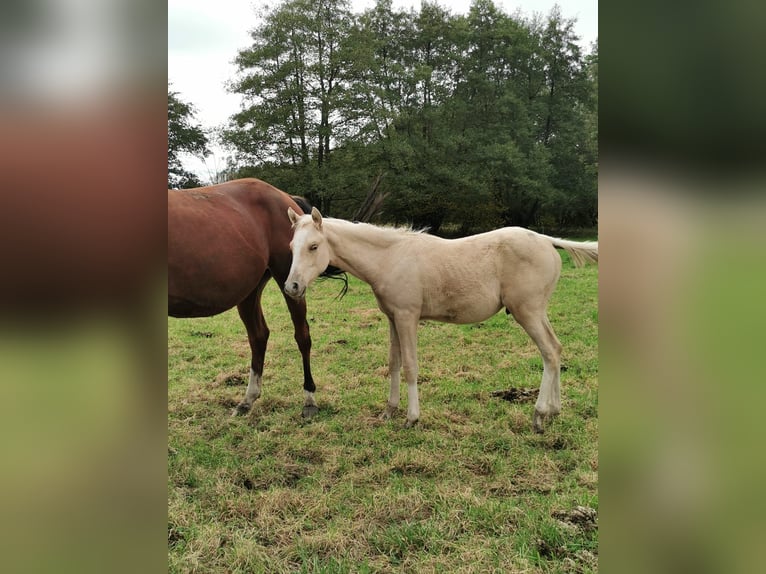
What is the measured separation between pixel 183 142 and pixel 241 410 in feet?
38.7

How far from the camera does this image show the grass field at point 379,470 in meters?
1.78

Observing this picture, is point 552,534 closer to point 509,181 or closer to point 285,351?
point 285,351

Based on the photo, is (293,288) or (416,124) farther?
(416,124)

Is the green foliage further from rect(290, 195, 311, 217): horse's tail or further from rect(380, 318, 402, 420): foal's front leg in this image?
rect(380, 318, 402, 420): foal's front leg

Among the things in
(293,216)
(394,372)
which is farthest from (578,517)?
(293,216)

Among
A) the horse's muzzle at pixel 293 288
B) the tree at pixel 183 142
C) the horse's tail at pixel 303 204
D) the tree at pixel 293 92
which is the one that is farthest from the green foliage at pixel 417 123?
the horse's muzzle at pixel 293 288

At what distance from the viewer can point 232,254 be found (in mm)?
3160

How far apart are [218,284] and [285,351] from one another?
2.26m

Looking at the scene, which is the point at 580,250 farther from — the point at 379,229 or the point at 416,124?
the point at 416,124

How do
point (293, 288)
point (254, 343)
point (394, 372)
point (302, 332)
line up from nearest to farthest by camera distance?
point (293, 288) < point (394, 372) < point (254, 343) < point (302, 332)
